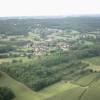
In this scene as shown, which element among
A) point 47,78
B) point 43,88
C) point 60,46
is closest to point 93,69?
point 47,78

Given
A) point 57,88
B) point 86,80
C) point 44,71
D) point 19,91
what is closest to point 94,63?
point 44,71

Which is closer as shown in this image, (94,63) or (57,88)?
(57,88)

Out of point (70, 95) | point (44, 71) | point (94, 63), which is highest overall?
point (70, 95)

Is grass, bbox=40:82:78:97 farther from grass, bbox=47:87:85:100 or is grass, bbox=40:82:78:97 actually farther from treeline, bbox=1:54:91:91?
grass, bbox=47:87:85:100

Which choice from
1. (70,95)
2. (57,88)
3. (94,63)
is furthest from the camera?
(94,63)

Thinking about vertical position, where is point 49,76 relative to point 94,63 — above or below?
above

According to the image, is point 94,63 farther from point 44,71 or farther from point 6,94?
point 6,94

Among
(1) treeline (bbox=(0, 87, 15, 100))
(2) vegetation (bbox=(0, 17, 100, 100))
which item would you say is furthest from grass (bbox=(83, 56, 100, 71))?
(1) treeline (bbox=(0, 87, 15, 100))

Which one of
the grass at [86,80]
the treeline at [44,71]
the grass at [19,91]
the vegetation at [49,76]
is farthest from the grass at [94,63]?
the grass at [19,91]

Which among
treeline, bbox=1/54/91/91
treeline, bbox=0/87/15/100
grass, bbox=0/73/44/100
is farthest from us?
treeline, bbox=1/54/91/91

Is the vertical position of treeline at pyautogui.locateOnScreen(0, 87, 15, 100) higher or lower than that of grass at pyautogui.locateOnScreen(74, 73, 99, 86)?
higher

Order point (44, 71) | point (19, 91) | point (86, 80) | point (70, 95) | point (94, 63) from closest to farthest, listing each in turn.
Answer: point (70, 95) → point (19, 91) → point (86, 80) → point (44, 71) → point (94, 63)
